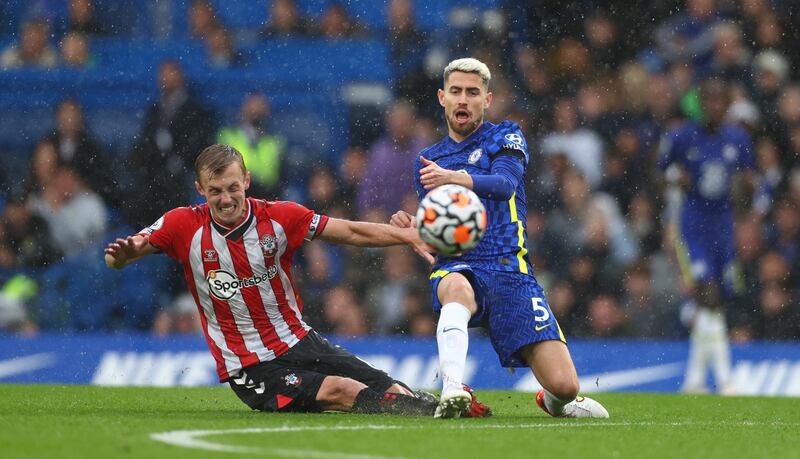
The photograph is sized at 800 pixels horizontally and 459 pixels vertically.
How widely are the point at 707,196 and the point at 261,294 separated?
5.32 m

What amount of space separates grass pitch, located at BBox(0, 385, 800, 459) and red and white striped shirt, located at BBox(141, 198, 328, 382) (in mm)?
374

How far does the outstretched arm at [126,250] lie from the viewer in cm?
615

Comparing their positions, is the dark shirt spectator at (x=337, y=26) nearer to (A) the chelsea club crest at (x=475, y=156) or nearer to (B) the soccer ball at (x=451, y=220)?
(A) the chelsea club crest at (x=475, y=156)

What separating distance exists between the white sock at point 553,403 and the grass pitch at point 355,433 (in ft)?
0.21

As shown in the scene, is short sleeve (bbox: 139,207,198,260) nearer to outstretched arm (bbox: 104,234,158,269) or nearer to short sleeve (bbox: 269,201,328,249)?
outstretched arm (bbox: 104,234,158,269)

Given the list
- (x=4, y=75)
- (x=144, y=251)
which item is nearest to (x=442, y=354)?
(x=144, y=251)

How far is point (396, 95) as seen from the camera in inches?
499

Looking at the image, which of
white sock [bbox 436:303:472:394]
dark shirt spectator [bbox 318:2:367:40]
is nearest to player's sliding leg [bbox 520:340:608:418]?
white sock [bbox 436:303:472:394]

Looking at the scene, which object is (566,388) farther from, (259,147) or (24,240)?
(24,240)

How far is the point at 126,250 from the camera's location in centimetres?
619

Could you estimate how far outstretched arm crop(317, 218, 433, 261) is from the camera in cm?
627

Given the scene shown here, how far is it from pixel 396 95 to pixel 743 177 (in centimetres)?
332

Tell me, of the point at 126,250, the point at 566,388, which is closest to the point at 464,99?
the point at 566,388

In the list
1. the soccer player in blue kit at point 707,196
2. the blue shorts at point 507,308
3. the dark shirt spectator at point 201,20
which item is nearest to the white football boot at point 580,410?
the blue shorts at point 507,308
